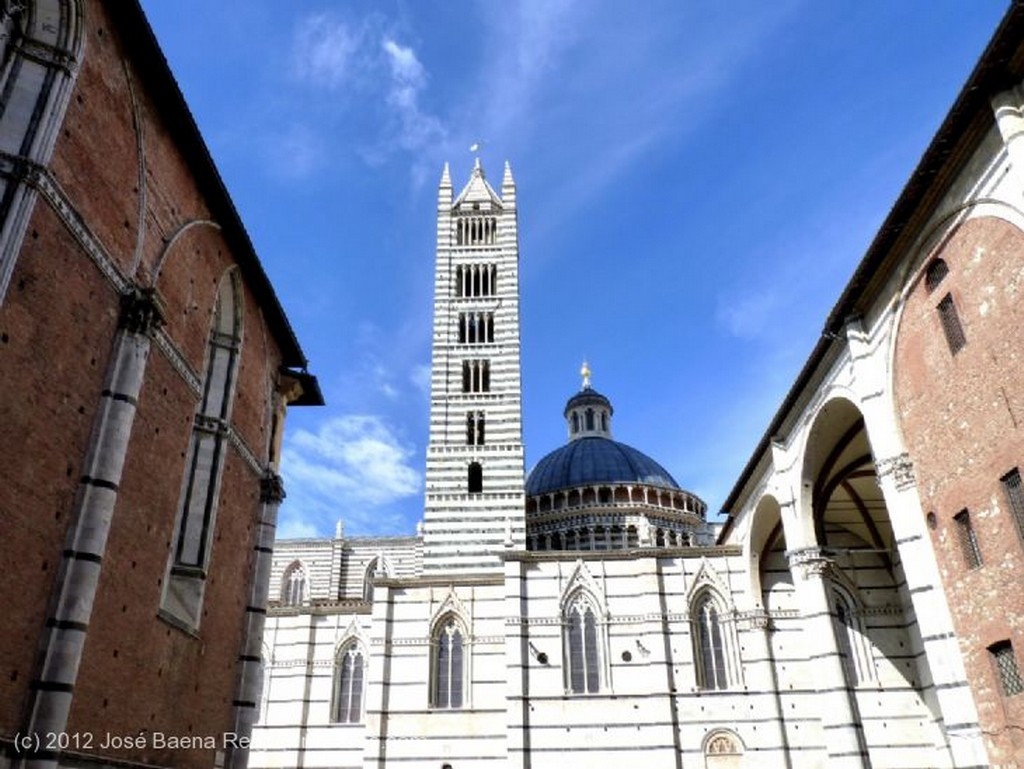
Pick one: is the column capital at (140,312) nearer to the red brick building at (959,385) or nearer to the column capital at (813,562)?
the red brick building at (959,385)

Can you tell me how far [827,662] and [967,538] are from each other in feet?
24.8

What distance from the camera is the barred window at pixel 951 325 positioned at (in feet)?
39.7

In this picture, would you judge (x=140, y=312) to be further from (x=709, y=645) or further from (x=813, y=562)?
(x=709, y=645)

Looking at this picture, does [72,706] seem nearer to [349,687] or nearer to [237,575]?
[237,575]

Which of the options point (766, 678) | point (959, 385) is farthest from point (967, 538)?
point (766, 678)

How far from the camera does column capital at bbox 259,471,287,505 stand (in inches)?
630

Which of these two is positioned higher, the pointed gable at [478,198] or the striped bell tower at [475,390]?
the pointed gable at [478,198]

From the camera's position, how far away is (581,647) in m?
23.0

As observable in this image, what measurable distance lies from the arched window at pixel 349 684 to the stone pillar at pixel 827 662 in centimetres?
1454

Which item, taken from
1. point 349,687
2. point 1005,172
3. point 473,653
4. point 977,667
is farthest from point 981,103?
point 349,687

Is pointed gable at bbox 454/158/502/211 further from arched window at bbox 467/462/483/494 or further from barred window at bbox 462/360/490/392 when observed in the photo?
arched window at bbox 467/462/483/494

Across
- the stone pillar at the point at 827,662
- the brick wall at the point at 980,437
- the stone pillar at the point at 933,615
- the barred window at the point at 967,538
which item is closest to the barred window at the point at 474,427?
the stone pillar at the point at 827,662

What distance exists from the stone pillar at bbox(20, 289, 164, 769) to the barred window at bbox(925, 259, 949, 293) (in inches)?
482

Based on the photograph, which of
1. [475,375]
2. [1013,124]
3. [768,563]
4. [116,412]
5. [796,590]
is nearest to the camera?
[116,412]
